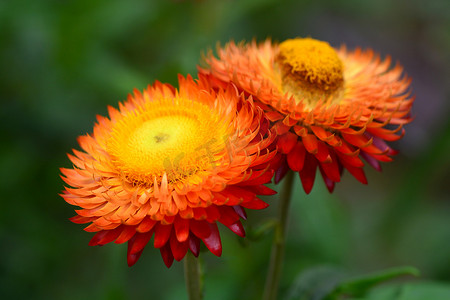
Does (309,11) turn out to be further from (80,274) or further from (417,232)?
(80,274)

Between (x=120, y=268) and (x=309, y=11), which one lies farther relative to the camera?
(x=309, y=11)

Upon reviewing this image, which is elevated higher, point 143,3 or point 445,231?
point 143,3

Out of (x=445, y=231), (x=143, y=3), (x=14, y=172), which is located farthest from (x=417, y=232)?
(x=14, y=172)

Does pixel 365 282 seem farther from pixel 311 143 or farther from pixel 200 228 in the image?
pixel 200 228

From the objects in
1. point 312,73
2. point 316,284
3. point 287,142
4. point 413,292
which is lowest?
point 413,292

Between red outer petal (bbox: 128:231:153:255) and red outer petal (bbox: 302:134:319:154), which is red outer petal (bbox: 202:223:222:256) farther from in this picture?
red outer petal (bbox: 302:134:319:154)

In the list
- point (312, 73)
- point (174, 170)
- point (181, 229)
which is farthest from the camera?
point (312, 73)

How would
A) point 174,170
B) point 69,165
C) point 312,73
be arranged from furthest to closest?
point 69,165
point 312,73
point 174,170

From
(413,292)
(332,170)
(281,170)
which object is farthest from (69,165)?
(413,292)
